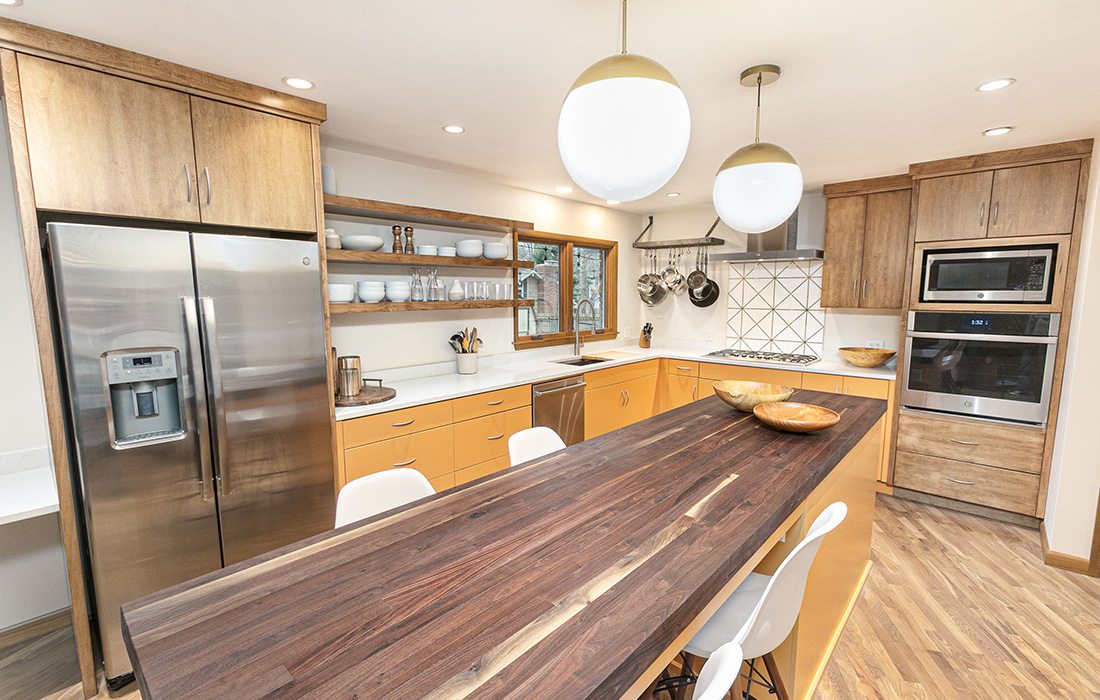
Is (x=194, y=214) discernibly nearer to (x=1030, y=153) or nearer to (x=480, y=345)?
(x=480, y=345)

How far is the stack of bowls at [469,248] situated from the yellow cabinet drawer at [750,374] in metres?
2.29

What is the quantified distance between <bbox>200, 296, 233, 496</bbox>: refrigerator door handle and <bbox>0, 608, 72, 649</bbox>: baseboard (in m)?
1.05

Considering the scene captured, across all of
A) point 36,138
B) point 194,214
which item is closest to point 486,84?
point 194,214

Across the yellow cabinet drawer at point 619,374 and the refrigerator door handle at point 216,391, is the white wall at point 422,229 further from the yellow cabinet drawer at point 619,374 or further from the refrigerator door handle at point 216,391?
the refrigerator door handle at point 216,391

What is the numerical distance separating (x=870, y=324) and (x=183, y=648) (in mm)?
4611

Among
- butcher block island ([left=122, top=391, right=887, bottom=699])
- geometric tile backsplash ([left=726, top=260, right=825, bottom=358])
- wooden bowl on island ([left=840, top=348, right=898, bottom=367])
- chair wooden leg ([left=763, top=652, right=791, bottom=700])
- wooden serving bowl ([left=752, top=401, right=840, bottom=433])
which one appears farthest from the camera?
geometric tile backsplash ([left=726, top=260, right=825, bottom=358])

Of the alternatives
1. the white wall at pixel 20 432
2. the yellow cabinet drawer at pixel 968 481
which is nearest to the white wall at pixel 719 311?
the yellow cabinet drawer at pixel 968 481

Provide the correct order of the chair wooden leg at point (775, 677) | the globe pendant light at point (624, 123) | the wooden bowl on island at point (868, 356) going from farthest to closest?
1. the wooden bowl on island at point (868, 356)
2. the chair wooden leg at point (775, 677)
3. the globe pendant light at point (624, 123)

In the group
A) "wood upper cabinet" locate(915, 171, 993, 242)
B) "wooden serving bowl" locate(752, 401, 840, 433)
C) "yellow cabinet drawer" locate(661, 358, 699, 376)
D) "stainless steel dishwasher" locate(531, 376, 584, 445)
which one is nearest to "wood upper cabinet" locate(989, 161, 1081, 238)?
"wood upper cabinet" locate(915, 171, 993, 242)

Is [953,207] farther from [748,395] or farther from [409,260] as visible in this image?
[409,260]

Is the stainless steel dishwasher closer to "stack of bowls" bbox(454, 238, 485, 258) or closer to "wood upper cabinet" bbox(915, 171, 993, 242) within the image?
"stack of bowls" bbox(454, 238, 485, 258)

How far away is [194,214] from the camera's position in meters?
1.92

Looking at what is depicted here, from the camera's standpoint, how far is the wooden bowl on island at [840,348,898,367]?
365 cm

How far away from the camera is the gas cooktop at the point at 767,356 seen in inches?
158
